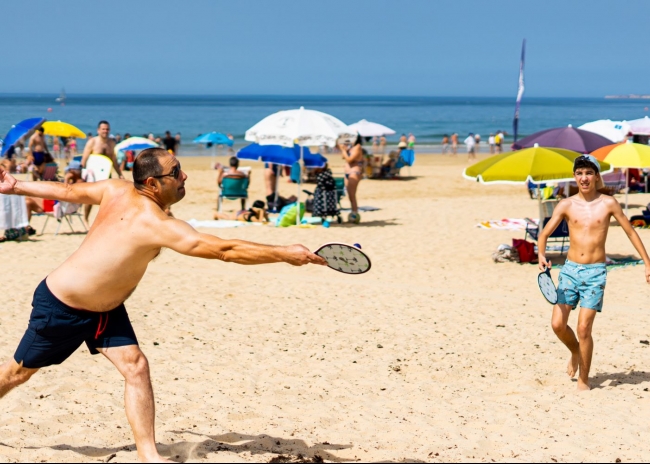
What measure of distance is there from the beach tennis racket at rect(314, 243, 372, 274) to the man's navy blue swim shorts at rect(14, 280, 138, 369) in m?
1.03

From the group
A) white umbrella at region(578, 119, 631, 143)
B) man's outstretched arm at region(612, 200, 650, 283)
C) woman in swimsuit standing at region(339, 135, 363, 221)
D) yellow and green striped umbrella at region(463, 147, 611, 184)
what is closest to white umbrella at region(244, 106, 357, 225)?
woman in swimsuit standing at region(339, 135, 363, 221)

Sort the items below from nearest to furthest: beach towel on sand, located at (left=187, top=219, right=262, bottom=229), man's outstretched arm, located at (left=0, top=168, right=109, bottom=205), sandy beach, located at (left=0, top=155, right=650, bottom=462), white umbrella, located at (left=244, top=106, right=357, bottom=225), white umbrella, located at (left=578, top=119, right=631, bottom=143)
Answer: man's outstretched arm, located at (left=0, top=168, right=109, bottom=205) < sandy beach, located at (left=0, top=155, right=650, bottom=462) < white umbrella, located at (left=244, top=106, right=357, bottom=225) < beach towel on sand, located at (left=187, top=219, right=262, bottom=229) < white umbrella, located at (left=578, top=119, right=631, bottom=143)

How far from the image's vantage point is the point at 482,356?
6.85m

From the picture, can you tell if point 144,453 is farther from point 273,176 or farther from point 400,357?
point 273,176

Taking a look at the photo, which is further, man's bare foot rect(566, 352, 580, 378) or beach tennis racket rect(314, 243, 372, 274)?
man's bare foot rect(566, 352, 580, 378)

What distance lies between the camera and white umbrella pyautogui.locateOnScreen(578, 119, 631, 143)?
65.4 ft

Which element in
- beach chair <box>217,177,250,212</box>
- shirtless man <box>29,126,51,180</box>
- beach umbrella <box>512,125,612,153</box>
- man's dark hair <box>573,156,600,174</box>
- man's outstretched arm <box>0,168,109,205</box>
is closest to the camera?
man's outstretched arm <box>0,168,109,205</box>

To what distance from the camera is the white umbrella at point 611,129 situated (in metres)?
19.9

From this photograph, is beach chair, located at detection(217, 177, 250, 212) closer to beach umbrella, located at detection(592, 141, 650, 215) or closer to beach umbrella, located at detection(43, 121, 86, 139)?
beach umbrella, located at detection(592, 141, 650, 215)

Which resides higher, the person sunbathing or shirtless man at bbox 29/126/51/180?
shirtless man at bbox 29/126/51/180

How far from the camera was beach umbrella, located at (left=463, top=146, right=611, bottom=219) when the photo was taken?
35.8 ft

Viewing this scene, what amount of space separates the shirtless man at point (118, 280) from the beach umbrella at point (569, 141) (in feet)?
39.4

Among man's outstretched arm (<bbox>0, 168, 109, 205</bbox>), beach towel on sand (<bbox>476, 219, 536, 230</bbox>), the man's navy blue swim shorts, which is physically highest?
man's outstretched arm (<bbox>0, 168, 109, 205</bbox>)

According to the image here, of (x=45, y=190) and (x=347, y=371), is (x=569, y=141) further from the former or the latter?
(x=45, y=190)
